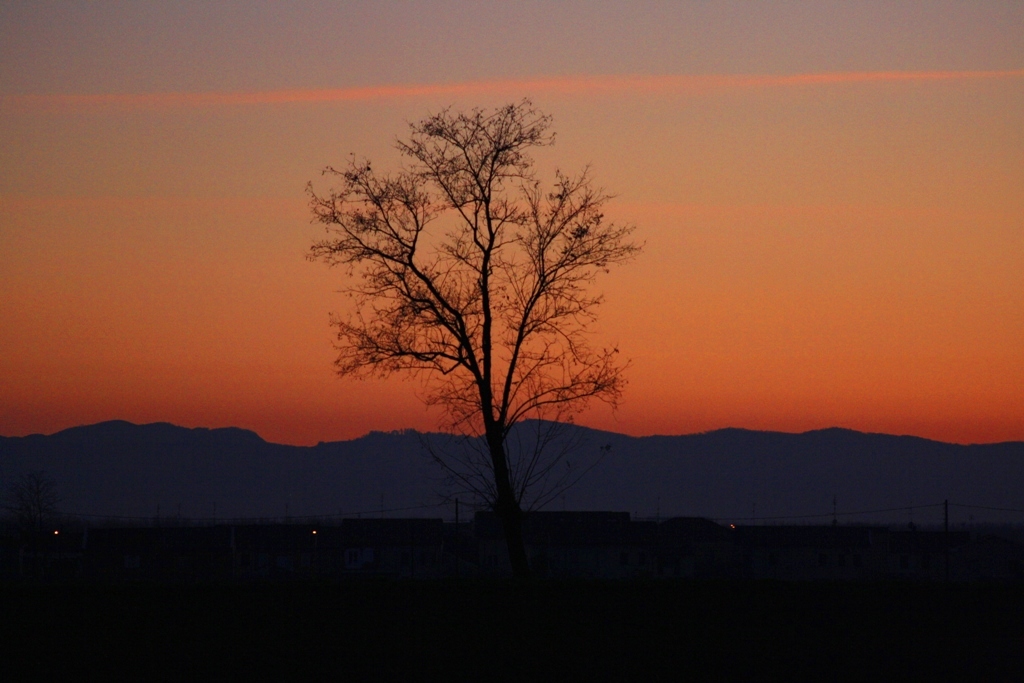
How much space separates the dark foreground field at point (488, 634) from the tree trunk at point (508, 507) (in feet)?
14.3

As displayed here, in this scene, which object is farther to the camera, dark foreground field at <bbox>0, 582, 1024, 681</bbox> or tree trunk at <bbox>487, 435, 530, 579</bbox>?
tree trunk at <bbox>487, 435, 530, 579</bbox>

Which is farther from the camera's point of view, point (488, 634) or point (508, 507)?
point (508, 507)

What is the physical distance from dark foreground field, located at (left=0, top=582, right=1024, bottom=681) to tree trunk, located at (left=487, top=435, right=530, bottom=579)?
172 inches

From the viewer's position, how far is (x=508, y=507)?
2750cm

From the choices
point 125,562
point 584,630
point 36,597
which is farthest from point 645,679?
point 125,562

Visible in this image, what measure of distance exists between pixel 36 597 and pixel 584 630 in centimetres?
1022

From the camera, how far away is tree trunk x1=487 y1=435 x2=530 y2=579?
27266 millimetres

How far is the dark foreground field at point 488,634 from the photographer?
19.5 m

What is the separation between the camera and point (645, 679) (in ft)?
64.5

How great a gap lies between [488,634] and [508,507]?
21.8 feet

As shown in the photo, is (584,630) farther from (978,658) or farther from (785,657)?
(978,658)

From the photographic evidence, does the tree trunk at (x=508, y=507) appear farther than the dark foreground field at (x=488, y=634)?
Yes

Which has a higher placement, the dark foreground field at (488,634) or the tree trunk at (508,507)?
the tree trunk at (508,507)

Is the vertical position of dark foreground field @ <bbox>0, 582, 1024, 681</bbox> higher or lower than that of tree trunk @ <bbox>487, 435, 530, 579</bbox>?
lower
